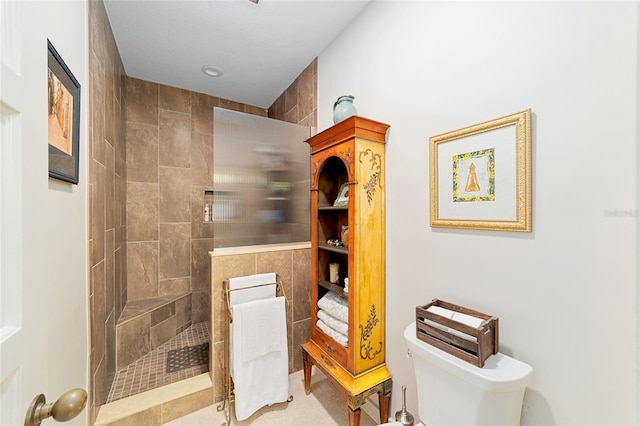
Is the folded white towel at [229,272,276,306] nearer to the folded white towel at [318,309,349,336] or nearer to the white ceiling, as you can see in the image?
the folded white towel at [318,309,349,336]

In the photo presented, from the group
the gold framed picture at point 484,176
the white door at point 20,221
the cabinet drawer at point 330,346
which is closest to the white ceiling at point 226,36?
the gold framed picture at point 484,176

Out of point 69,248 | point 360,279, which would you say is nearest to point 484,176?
point 360,279

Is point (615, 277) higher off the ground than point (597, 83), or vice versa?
point (597, 83)

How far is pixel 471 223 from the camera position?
1.08 meters

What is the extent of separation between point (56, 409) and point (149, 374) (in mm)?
1766

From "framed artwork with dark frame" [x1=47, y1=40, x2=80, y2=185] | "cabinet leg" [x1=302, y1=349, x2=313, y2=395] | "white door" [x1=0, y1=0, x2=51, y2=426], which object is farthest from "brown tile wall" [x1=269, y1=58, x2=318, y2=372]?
"white door" [x1=0, y1=0, x2=51, y2=426]

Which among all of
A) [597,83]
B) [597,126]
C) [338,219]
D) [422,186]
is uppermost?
[597,83]

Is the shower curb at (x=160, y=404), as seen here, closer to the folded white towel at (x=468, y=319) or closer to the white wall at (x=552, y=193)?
the white wall at (x=552, y=193)

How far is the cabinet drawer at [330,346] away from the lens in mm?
1454

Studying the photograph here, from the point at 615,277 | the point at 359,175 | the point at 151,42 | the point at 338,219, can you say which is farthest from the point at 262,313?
the point at 151,42

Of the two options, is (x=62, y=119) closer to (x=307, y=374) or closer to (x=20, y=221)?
(x=20, y=221)

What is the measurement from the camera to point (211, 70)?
2.30 meters

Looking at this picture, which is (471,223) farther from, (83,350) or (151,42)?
(151,42)

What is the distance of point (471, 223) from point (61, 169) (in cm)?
166
